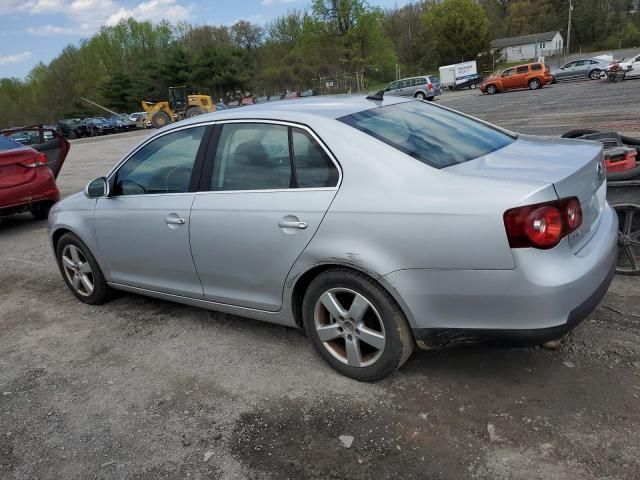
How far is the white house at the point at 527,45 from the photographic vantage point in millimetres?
83188

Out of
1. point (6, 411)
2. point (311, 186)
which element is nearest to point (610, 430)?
point (311, 186)

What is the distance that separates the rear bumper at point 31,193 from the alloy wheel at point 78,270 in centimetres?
370

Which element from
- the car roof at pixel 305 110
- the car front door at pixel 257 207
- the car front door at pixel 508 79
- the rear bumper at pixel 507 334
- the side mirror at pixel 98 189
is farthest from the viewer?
the car front door at pixel 508 79

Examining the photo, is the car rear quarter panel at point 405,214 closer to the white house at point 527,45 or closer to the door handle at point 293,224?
the door handle at point 293,224

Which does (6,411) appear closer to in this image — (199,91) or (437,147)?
(437,147)

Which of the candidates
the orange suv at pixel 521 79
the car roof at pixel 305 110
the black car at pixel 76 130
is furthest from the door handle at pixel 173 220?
the black car at pixel 76 130

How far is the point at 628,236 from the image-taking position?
416 cm

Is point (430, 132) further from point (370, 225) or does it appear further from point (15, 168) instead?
point (15, 168)

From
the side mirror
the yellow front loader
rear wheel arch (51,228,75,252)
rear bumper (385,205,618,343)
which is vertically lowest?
rear bumper (385,205,618,343)

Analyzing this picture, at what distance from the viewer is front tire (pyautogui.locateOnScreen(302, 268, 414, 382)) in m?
2.89

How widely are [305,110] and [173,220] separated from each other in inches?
46.4

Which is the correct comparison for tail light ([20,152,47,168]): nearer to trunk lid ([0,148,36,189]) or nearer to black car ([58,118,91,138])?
trunk lid ([0,148,36,189])

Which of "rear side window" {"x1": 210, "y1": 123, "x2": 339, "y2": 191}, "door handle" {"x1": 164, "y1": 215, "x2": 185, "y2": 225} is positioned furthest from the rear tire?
"rear side window" {"x1": 210, "y1": 123, "x2": 339, "y2": 191}

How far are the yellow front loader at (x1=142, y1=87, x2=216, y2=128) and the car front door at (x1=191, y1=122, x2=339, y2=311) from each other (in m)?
34.4
